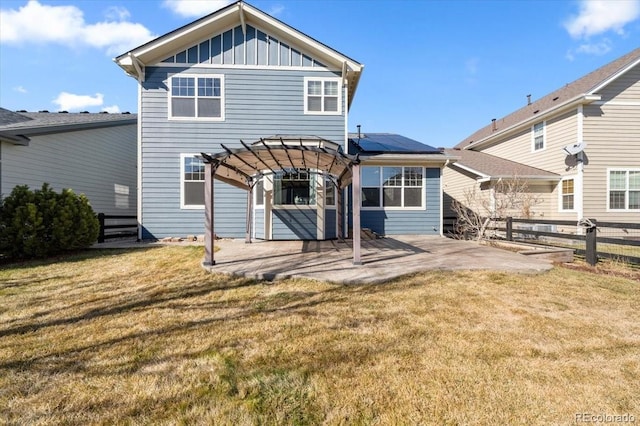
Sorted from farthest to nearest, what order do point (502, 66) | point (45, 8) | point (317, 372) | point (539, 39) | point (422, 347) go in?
point (502, 66) < point (539, 39) < point (45, 8) < point (422, 347) < point (317, 372)

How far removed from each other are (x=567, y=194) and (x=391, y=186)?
7647 millimetres

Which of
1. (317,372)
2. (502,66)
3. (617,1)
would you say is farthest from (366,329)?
(502,66)

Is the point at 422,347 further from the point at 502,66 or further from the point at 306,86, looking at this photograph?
the point at 502,66

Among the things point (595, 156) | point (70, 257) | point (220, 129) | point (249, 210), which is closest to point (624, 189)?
point (595, 156)

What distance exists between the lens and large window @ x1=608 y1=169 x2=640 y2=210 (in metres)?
12.1

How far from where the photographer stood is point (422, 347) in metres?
2.93

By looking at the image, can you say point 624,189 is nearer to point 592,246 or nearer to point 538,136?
point 538,136

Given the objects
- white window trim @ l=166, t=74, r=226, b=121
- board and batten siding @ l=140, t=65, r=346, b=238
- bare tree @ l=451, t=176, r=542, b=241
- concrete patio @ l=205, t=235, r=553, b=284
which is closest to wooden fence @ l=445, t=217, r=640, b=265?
bare tree @ l=451, t=176, r=542, b=241

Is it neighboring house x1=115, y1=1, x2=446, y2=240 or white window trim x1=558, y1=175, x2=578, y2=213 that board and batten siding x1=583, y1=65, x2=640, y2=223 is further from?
neighboring house x1=115, y1=1, x2=446, y2=240

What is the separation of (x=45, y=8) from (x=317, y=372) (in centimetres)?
1316

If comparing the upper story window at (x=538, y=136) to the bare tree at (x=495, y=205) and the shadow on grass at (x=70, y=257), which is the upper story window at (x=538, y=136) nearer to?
the bare tree at (x=495, y=205)

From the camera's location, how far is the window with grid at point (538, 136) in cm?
1400

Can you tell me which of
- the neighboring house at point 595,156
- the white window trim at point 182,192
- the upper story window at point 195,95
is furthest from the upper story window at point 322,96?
the neighboring house at point 595,156

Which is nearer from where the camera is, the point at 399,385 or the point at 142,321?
the point at 399,385
